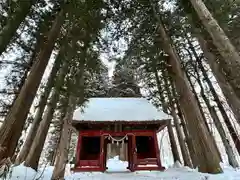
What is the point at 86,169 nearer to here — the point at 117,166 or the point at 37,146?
the point at 37,146

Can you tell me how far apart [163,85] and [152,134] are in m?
2.82

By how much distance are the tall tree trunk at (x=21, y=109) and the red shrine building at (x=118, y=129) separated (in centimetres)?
417

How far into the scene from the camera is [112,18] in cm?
1056

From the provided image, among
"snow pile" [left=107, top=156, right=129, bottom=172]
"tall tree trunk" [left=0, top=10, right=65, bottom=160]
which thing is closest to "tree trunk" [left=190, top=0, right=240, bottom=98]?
"tall tree trunk" [left=0, top=10, right=65, bottom=160]

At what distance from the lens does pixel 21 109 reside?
679 centimetres

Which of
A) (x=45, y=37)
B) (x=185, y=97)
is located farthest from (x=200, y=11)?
(x=45, y=37)

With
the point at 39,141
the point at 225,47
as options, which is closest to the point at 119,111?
the point at 39,141

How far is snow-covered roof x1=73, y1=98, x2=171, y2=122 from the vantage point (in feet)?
41.5

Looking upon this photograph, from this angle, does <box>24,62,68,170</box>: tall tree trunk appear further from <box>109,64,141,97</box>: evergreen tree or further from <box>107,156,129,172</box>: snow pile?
<box>109,64,141,97</box>: evergreen tree

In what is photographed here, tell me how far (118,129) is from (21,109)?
7.51 meters

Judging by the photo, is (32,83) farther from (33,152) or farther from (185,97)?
(185,97)

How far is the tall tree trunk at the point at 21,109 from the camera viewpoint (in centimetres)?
626

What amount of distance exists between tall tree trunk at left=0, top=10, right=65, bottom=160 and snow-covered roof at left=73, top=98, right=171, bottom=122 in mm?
3944

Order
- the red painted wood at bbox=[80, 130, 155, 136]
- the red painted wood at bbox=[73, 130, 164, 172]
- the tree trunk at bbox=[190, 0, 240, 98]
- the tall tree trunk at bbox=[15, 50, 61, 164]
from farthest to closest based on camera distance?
the red painted wood at bbox=[80, 130, 155, 136]
the red painted wood at bbox=[73, 130, 164, 172]
the tall tree trunk at bbox=[15, 50, 61, 164]
the tree trunk at bbox=[190, 0, 240, 98]
